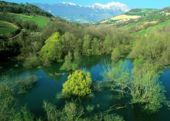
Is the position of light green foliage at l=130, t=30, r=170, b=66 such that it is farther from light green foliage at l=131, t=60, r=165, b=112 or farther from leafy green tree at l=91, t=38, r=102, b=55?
light green foliage at l=131, t=60, r=165, b=112

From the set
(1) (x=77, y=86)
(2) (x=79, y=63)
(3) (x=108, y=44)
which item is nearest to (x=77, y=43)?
(3) (x=108, y=44)

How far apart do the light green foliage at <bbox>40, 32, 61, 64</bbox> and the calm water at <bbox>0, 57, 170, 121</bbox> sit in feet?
11.4

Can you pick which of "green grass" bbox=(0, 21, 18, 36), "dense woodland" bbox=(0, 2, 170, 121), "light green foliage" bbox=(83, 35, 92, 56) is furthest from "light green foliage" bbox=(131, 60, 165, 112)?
"green grass" bbox=(0, 21, 18, 36)


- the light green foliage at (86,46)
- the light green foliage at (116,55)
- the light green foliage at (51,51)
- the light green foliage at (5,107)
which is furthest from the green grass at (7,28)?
the light green foliage at (5,107)

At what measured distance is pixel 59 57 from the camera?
3696 inches

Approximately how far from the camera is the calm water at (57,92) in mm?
51469

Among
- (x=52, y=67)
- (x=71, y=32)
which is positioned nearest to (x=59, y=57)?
(x=52, y=67)

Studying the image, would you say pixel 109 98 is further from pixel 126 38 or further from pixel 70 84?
pixel 126 38

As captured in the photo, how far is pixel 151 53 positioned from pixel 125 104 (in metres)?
39.0

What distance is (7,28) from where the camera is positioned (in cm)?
10806

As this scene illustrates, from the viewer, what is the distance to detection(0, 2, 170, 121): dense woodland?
44.9m

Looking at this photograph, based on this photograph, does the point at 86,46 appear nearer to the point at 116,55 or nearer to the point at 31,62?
the point at 116,55

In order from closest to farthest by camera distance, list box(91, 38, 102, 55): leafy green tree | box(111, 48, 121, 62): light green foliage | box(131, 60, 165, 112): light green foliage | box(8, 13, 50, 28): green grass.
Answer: box(131, 60, 165, 112): light green foliage < box(111, 48, 121, 62): light green foliage < box(91, 38, 102, 55): leafy green tree < box(8, 13, 50, 28): green grass

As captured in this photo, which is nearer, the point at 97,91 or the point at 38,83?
the point at 97,91
